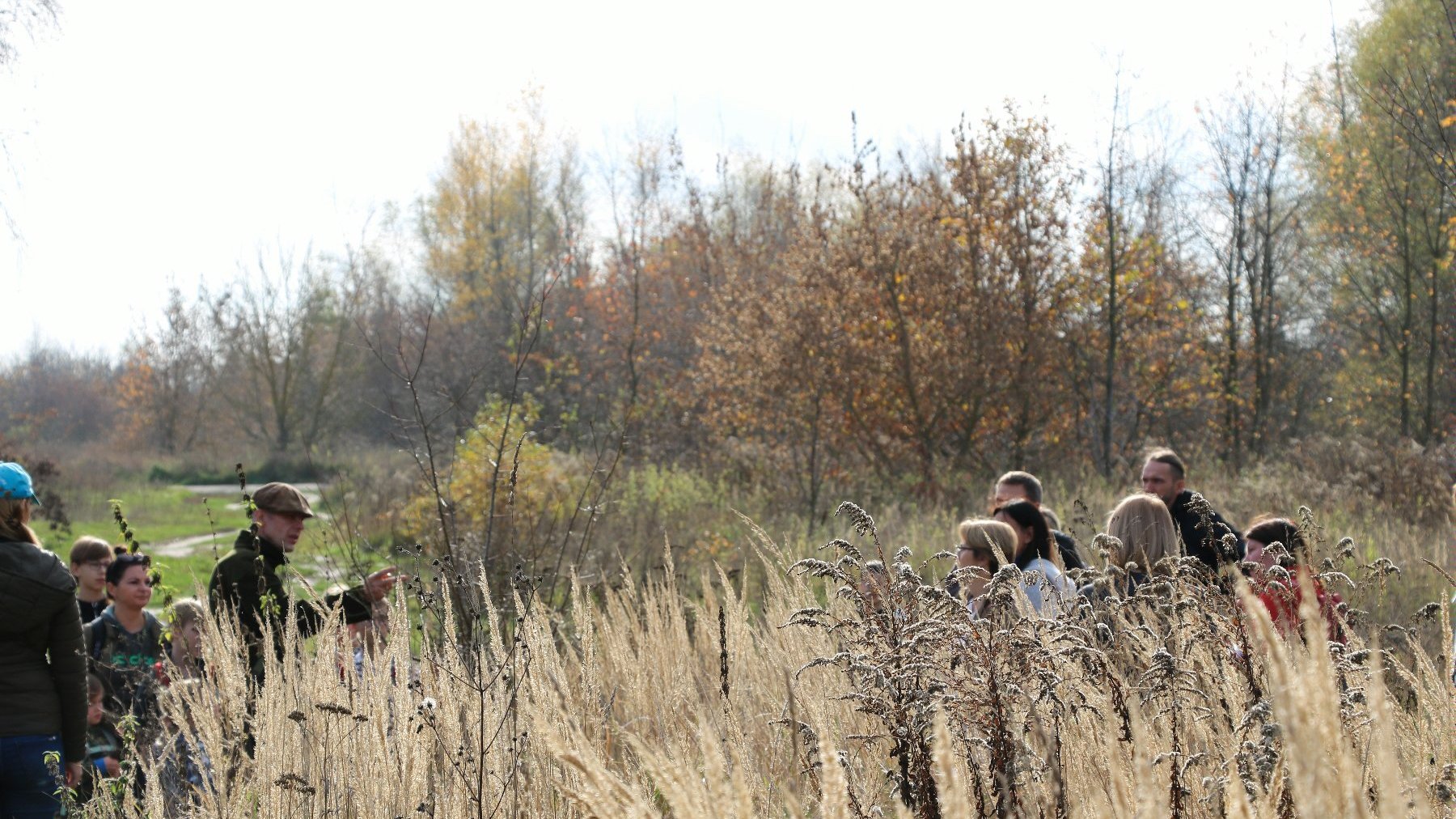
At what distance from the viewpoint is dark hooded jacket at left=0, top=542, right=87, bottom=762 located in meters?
4.15

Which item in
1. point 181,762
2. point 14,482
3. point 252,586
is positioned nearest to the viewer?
point 14,482

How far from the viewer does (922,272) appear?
1477cm

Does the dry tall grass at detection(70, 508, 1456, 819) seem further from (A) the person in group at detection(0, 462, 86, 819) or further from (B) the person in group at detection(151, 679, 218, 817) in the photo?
(A) the person in group at detection(0, 462, 86, 819)

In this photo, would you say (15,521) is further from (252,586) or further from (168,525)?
(168,525)

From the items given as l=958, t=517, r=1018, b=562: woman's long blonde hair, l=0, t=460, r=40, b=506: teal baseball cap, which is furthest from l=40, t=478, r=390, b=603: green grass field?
l=958, t=517, r=1018, b=562: woman's long blonde hair

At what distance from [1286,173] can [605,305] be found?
15.3 meters

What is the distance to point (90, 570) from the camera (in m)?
5.77

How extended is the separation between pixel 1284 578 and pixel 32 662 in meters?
4.24

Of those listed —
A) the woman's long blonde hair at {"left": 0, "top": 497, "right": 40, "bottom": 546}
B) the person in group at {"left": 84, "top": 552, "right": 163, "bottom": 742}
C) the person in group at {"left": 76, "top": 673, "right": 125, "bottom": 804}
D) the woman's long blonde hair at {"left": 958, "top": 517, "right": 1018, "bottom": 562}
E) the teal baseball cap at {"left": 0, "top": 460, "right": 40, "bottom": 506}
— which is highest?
the teal baseball cap at {"left": 0, "top": 460, "right": 40, "bottom": 506}

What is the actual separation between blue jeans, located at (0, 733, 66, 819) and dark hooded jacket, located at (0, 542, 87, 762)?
0.05m

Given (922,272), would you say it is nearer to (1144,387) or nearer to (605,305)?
(1144,387)

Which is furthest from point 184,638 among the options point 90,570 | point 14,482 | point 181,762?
point 90,570

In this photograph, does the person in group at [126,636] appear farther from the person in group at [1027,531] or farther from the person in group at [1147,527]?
the person in group at [1147,527]

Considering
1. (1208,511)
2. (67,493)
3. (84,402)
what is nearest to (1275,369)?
(1208,511)
